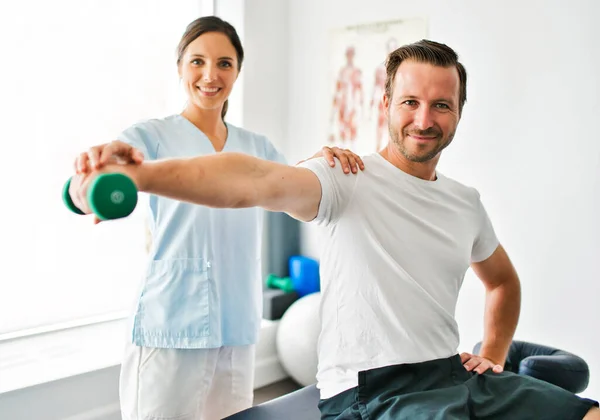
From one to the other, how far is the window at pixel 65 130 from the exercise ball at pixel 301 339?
82 centimetres

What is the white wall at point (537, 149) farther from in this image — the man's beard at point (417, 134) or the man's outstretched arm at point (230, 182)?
the man's outstretched arm at point (230, 182)

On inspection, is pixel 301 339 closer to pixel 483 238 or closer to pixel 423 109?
pixel 483 238

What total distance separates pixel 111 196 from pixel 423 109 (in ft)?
2.59

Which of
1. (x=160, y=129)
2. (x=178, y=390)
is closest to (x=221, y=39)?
(x=160, y=129)

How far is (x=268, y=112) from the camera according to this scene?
3.29 metres

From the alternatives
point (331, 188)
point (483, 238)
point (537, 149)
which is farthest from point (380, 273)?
point (537, 149)

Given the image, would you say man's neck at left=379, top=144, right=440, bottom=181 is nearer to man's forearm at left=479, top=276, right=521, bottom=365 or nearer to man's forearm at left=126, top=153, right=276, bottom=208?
man's forearm at left=126, top=153, right=276, bottom=208

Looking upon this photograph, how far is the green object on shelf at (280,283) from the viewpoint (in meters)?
3.19

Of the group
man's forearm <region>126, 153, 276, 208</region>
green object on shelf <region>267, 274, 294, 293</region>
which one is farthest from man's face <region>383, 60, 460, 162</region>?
green object on shelf <region>267, 274, 294, 293</region>

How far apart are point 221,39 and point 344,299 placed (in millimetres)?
983

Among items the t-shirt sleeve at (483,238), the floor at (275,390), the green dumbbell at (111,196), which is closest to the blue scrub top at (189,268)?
the t-shirt sleeve at (483,238)

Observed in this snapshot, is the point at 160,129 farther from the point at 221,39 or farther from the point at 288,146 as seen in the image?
the point at 288,146

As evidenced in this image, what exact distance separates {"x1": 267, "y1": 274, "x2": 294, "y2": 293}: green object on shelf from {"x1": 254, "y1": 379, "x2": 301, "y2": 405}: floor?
20.4 inches

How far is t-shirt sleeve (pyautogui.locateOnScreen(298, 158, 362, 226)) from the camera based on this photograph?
1.20 meters
